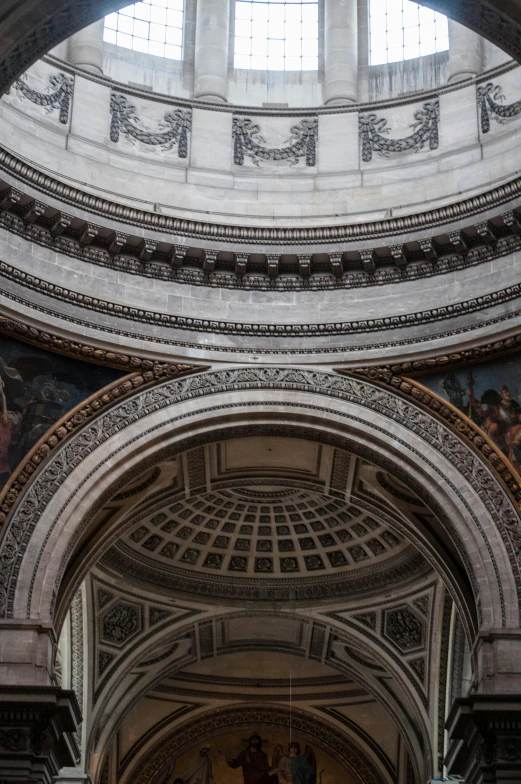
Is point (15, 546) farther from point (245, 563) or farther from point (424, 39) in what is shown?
point (424, 39)

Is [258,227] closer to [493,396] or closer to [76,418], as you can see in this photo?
[76,418]

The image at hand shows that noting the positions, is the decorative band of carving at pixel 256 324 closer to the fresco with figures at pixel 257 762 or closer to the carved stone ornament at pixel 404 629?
the carved stone ornament at pixel 404 629

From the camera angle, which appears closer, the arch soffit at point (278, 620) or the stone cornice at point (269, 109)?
the stone cornice at point (269, 109)

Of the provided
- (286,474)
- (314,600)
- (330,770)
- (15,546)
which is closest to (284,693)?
(330,770)

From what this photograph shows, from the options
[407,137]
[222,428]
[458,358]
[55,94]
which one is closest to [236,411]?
[222,428]

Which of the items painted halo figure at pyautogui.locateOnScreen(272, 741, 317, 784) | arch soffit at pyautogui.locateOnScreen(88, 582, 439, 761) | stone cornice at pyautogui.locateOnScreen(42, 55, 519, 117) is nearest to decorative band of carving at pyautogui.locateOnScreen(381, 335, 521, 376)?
stone cornice at pyautogui.locateOnScreen(42, 55, 519, 117)

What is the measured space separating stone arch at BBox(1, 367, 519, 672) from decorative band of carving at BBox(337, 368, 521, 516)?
5.0 inches

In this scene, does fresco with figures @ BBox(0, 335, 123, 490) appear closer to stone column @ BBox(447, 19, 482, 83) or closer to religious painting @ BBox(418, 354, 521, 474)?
religious painting @ BBox(418, 354, 521, 474)

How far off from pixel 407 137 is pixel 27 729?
42.9ft

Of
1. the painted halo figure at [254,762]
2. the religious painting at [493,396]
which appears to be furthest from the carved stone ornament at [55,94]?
the painted halo figure at [254,762]

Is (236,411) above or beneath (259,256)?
beneath

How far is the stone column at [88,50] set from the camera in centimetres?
2648

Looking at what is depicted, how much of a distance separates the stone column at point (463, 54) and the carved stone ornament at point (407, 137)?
0.72 m

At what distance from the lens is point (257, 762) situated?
36.6m
